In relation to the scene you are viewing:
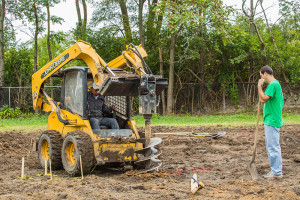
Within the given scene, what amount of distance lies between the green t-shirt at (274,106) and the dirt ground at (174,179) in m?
1.05

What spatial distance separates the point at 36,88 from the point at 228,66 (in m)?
19.0

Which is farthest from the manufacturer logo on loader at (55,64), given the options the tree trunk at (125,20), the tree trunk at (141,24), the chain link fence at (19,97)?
the tree trunk at (125,20)

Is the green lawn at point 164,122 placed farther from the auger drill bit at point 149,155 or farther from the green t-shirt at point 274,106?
the green t-shirt at point 274,106

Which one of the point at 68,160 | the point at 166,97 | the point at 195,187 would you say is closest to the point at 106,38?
the point at 166,97

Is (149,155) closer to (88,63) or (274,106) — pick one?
(88,63)

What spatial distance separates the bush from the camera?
2400 cm

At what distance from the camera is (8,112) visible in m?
24.2

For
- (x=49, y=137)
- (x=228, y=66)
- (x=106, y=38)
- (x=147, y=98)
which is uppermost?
(x=106, y=38)

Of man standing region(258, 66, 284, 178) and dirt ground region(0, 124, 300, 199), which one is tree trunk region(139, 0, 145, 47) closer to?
dirt ground region(0, 124, 300, 199)

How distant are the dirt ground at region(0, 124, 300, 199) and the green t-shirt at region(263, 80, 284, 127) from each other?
41.2 inches

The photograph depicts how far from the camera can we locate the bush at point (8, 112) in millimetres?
24000

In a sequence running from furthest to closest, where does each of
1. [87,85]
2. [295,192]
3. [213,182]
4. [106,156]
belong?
[87,85], [106,156], [213,182], [295,192]

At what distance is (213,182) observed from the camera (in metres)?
7.66

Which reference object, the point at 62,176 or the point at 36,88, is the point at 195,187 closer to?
the point at 62,176
